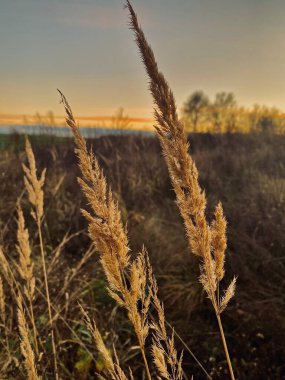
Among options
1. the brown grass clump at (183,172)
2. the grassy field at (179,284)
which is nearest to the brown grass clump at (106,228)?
the brown grass clump at (183,172)

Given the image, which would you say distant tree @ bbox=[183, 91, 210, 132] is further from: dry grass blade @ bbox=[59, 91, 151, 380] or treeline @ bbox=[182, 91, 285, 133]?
dry grass blade @ bbox=[59, 91, 151, 380]

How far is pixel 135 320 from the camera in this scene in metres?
1.02

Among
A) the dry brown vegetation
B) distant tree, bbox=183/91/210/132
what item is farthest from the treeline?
the dry brown vegetation

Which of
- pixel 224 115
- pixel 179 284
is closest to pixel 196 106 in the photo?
pixel 224 115

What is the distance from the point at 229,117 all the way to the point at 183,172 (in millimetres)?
18704

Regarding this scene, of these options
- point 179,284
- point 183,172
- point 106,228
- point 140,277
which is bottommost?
point 179,284

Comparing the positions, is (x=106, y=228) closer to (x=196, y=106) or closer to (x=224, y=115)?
(x=224, y=115)

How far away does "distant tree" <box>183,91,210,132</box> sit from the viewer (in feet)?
95.1

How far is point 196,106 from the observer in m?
29.1

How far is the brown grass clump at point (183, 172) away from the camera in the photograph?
35.4 inches

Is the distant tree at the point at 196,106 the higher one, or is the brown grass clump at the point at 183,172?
the distant tree at the point at 196,106

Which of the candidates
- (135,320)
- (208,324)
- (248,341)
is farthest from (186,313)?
(135,320)

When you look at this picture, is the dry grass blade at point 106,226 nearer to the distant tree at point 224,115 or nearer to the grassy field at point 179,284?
the grassy field at point 179,284

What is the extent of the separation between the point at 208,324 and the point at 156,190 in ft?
12.3
